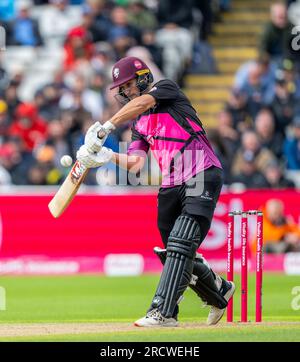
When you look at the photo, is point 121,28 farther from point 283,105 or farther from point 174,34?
point 283,105

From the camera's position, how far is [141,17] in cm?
2050

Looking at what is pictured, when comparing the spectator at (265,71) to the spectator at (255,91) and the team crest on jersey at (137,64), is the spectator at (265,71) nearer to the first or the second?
the spectator at (255,91)

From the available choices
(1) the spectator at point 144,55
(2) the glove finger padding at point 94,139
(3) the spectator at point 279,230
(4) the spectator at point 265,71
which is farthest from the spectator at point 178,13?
(2) the glove finger padding at point 94,139

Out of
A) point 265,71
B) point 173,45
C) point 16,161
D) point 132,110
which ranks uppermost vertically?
point 173,45

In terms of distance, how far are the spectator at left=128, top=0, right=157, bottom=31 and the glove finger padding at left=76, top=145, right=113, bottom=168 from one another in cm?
1169

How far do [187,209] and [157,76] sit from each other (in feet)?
32.3

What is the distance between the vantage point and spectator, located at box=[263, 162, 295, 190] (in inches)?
669

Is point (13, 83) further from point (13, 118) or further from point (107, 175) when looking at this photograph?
point (107, 175)

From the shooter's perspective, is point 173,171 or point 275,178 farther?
point 275,178

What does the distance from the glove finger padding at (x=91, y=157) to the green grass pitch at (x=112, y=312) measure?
130 cm

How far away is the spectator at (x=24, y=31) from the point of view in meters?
20.7

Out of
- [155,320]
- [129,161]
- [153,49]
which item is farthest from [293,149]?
[155,320]

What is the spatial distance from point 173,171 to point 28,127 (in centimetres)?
1010
